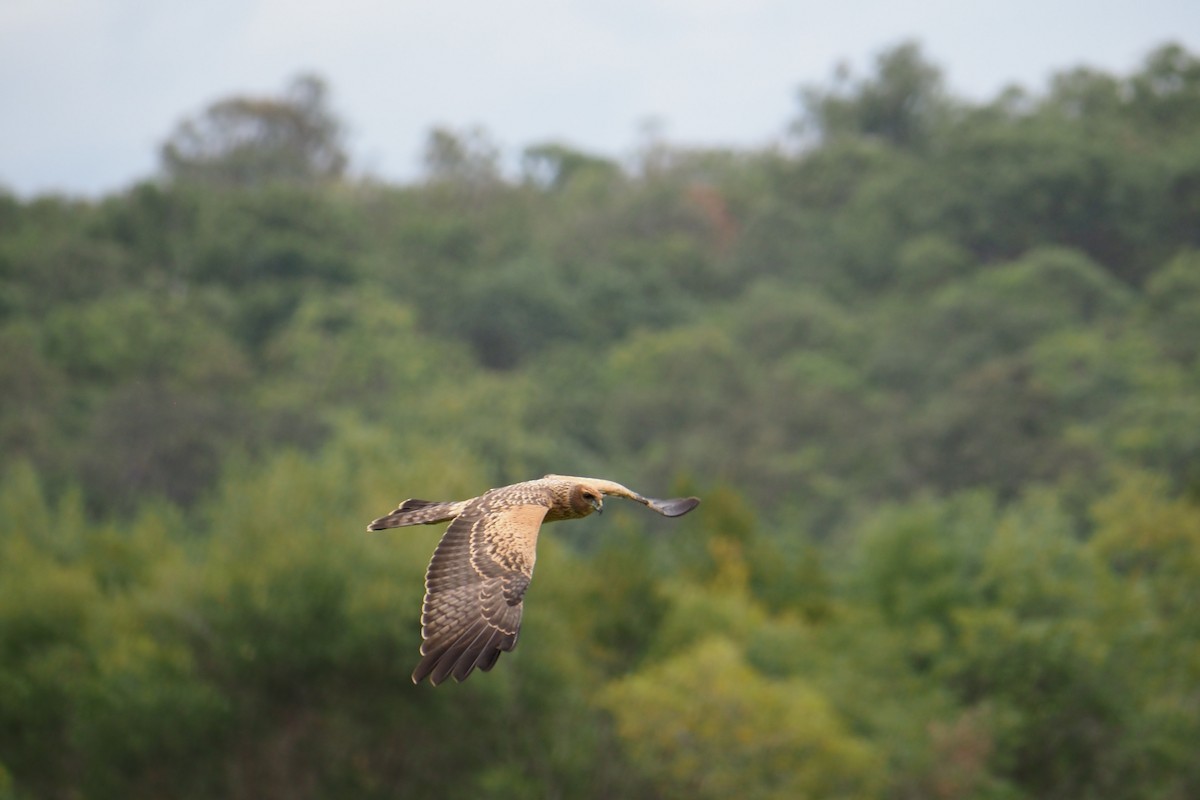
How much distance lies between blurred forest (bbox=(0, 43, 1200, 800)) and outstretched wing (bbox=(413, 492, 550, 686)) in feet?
77.3

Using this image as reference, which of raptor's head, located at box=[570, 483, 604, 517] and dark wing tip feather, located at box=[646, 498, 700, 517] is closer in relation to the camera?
raptor's head, located at box=[570, 483, 604, 517]

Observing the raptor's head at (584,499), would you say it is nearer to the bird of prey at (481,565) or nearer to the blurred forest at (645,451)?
the bird of prey at (481,565)

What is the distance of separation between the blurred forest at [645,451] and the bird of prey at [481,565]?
22.9 m

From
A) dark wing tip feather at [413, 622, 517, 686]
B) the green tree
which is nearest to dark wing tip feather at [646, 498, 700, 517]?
dark wing tip feather at [413, 622, 517, 686]

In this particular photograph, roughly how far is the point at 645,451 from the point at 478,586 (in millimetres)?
64690

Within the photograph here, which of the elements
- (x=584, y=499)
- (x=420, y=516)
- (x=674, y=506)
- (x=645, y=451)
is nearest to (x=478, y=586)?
(x=420, y=516)

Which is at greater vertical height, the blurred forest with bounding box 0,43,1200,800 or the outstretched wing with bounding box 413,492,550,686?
the outstretched wing with bounding box 413,492,550,686

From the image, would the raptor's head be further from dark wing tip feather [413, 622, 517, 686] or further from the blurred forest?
the blurred forest

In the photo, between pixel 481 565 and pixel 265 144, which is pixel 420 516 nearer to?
pixel 481 565

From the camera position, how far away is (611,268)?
3905 inches

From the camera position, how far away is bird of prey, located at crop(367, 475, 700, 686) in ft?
34.2

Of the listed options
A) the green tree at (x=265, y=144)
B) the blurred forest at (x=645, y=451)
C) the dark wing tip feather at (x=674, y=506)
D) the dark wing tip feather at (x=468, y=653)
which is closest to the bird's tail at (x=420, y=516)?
the dark wing tip feather at (x=468, y=653)

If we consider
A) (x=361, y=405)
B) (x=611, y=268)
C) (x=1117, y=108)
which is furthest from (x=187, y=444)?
(x=1117, y=108)

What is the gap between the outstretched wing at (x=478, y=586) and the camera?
10398mm
